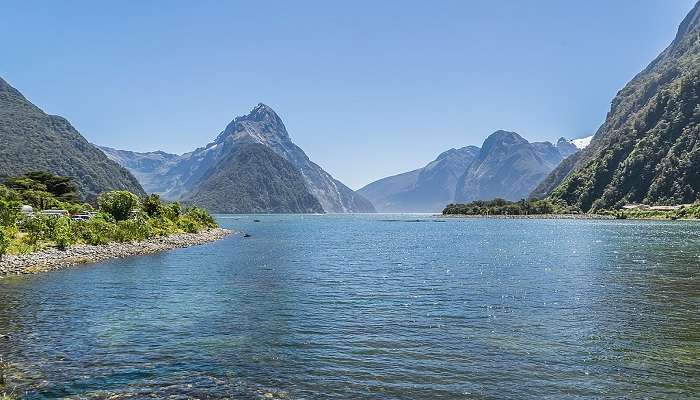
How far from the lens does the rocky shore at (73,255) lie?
181 feet

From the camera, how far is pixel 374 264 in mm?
66500

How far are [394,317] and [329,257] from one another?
45.8m

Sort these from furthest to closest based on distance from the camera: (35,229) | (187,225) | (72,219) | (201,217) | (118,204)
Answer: (201,217)
(187,225)
(118,204)
(72,219)
(35,229)

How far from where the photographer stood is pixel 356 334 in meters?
27.8

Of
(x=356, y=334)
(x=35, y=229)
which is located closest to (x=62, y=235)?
(x=35, y=229)

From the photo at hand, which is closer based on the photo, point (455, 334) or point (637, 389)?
point (637, 389)

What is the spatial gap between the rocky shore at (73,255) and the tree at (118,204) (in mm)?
→ 12925

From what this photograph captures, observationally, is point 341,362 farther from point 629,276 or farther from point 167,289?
point 629,276

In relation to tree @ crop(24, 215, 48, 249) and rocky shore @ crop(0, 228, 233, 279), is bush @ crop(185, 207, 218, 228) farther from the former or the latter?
tree @ crop(24, 215, 48, 249)

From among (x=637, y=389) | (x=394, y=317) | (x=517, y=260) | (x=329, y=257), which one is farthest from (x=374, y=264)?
(x=637, y=389)

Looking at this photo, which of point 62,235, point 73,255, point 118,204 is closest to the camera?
point 73,255

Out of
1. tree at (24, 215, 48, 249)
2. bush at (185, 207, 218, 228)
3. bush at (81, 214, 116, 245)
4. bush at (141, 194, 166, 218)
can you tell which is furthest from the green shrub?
tree at (24, 215, 48, 249)

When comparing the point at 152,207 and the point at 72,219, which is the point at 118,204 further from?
the point at 152,207

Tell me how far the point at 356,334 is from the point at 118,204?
9382 cm
